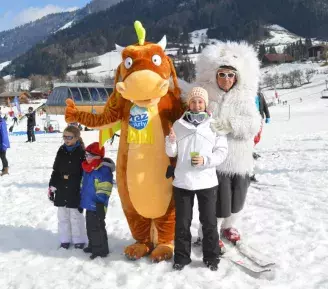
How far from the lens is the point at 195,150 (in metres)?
3.16

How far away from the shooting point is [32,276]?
11.2 ft

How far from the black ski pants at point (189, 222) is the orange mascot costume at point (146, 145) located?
0.24m

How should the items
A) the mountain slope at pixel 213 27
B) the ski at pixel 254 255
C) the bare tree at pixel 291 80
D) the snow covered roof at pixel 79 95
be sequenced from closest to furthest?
the ski at pixel 254 255 < the snow covered roof at pixel 79 95 < the bare tree at pixel 291 80 < the mountain slope at pixel 213 27

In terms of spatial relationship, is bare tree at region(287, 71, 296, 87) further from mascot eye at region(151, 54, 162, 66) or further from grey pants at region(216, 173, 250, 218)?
mascot eye at region(151, 54, 162, 66)

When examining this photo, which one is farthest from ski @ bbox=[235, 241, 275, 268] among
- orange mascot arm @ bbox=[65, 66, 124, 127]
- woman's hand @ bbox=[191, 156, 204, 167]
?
orange mascot arm @ bbox=[65, 66, 124, 127]

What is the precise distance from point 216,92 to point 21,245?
265cm

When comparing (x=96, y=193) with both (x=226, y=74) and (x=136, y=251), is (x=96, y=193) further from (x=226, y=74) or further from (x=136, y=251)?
(x=226, y=74)

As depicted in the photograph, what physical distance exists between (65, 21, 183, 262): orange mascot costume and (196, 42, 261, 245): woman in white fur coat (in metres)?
0.41

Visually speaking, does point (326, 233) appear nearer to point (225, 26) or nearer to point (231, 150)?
point (231, 150)

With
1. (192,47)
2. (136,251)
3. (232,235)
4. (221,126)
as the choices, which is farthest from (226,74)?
(192,47)

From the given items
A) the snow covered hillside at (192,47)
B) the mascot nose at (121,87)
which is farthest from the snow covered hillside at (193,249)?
the snow covered hillside at (192,47)

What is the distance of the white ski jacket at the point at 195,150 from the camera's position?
124 inches

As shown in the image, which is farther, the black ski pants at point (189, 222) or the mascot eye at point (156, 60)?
the mascot eye at point (156, 60)

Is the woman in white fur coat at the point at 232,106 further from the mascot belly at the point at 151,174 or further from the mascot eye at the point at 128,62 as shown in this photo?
the mascot eye at the point at 128,62
